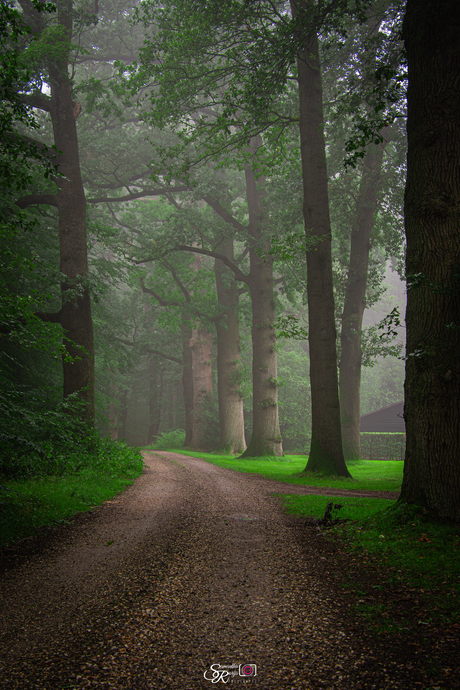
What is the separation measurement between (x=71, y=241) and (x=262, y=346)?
10.3 meters

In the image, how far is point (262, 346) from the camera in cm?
2019

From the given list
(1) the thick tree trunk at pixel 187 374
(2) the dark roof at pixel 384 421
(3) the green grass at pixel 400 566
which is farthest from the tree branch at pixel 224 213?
(2) the dark roof at pixel 384 421

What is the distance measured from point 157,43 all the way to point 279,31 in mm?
4336

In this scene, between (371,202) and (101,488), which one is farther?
(371,202)

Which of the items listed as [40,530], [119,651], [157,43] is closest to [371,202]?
[157,43]

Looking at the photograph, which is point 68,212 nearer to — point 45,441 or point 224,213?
point 45,441

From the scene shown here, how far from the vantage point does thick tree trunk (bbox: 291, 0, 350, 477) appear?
1162 cm

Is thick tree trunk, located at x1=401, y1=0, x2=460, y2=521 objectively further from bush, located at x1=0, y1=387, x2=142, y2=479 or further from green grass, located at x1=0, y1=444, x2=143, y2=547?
bush, located at x1=0, y1=387, x2=142, y2=479

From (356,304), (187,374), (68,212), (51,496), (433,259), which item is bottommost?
(51,496)

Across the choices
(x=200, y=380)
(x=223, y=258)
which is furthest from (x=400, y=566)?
(x=200, y=380)

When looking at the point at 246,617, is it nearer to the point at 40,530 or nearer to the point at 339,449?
the point at 40,530

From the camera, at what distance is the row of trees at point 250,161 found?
1116 centimetres

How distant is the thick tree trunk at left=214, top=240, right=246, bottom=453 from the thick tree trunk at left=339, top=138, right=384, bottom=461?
7147 mm

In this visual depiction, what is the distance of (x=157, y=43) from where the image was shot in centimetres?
1316
